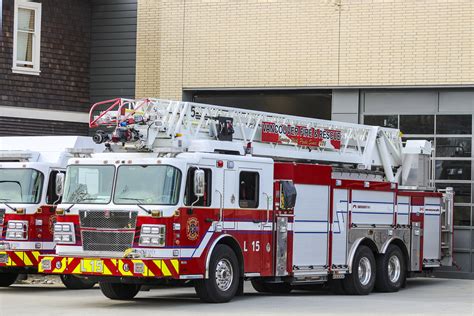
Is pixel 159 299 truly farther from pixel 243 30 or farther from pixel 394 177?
pixel 243 30

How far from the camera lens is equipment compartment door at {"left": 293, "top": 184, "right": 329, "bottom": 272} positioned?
16672 millimetres

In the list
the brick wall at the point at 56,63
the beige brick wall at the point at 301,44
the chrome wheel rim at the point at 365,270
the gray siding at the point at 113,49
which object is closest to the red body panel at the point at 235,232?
the chrome wheel rim at the point at 365,270

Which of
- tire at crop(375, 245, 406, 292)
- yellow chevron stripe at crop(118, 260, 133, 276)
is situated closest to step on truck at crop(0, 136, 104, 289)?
yellow chevron stripe at crop(118, 260, 133, 276)

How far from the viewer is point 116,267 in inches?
570

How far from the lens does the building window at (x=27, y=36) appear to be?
78.0ft

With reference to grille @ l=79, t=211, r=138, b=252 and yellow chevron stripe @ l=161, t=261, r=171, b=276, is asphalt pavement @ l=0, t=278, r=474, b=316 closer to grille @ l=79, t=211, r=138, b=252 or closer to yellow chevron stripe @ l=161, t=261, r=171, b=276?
yellow chevron stripe @ l=161, t=261, r=171, b=276

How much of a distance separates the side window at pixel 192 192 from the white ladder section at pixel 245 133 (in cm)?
42

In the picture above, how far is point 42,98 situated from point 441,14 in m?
9.02

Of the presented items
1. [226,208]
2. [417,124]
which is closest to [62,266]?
[226,208]

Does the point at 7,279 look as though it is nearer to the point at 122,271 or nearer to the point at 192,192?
the point at 122,271

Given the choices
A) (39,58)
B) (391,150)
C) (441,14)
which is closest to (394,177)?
(391,150)

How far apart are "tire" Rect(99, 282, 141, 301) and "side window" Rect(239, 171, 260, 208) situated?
2161 mm

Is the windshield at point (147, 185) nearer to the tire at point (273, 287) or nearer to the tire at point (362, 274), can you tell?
the tire at point (273, 287)

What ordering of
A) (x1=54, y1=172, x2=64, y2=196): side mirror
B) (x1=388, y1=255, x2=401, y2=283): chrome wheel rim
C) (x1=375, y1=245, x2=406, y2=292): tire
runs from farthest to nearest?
(x1=388, y1=255, x2=401, y2=283): chrome wheel rim, (x1=375, y1=245, x2=406, y2=292): tire, (x1=54, y1=172, x2=64, y2=196): side mirror
